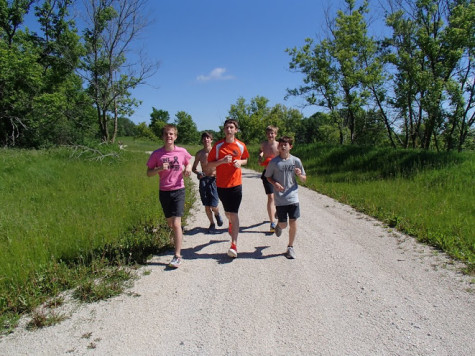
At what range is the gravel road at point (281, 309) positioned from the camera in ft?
8.66

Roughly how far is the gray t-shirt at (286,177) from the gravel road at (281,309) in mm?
894

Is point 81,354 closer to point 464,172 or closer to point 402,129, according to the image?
point 464,172

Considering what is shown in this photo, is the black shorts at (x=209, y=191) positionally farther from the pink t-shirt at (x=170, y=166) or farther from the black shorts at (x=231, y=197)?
the pink t-shirt at (x=170, y=166)

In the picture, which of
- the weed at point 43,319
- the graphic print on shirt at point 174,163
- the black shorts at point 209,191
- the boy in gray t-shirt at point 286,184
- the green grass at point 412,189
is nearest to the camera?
the weed at point 43,319

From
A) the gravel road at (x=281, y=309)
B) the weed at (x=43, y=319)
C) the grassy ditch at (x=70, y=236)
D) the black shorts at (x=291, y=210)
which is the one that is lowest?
the gravel road at (x=281, y=309)

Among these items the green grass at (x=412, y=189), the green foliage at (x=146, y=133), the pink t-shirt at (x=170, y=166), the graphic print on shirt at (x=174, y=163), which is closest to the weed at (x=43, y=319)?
the pink t-shirt at (x=170, y=166)

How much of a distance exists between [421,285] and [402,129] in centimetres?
2205

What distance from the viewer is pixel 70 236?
451cm

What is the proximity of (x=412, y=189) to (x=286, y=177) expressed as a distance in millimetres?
5684

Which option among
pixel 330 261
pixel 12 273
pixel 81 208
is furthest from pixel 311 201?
pixel 12 273

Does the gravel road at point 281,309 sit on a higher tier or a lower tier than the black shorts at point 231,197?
→ lower

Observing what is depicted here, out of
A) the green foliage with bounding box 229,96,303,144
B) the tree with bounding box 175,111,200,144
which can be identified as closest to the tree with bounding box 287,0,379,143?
the green foliage with bounding box 229,96,303,144

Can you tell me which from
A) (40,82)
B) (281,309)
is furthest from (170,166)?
(40,82)

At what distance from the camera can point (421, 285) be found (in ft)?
12.0
